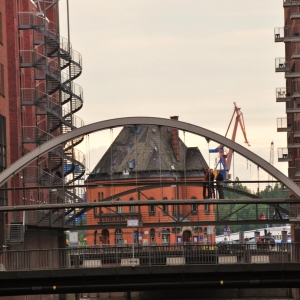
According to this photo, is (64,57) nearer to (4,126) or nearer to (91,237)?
(4,126)

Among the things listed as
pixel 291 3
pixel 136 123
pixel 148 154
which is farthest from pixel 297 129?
pixel 148 154

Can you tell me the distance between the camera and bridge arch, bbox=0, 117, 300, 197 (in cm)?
6506

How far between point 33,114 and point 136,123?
75.1 ft

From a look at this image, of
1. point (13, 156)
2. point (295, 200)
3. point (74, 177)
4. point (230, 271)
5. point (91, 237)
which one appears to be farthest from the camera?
point (91, 237)

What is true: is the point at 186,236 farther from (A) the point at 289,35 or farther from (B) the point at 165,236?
(A) the point at 289,35

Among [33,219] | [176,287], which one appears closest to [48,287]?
[176,287]

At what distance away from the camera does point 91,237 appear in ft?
472

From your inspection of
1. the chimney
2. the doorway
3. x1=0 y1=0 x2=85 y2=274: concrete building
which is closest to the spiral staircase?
x1=0 y1=0 x2=85 y2=274: concrete building

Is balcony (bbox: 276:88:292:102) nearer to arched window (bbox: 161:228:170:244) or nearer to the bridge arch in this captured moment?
the bridge arch

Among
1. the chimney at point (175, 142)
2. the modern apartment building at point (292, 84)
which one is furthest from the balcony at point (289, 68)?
the chimney at point (175, 142)

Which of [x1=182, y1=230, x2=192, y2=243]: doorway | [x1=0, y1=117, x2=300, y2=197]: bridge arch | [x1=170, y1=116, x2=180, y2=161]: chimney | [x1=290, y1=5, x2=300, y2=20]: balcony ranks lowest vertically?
[x1=0, y1=117, x2=300, y2=197]: bridge arch

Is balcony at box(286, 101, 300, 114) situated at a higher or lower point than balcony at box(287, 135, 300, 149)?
Answer: higher

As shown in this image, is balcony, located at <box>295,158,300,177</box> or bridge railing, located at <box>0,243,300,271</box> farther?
balcony, located at <box>295,158,300,177</box>

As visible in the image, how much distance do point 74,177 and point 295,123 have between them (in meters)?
19.6
